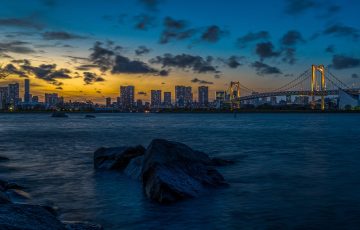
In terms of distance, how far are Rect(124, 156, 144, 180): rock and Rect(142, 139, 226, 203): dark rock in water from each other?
1.54 meters

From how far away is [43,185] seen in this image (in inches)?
384

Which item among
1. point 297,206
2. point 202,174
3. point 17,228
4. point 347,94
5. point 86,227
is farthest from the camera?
point 347,94

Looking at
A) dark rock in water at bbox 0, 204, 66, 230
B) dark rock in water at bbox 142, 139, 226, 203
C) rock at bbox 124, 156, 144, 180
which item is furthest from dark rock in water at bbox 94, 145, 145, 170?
dark rock in water at bbox 0, 204, 66, 230

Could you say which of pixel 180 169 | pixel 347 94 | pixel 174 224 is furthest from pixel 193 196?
pixel 347 94

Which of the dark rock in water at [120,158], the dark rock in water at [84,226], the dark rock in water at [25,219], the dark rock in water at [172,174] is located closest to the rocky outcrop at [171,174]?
the dark rock in water at [172,174]

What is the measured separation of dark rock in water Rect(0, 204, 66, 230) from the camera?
3814 mm

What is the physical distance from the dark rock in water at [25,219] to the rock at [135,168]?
→ 5341 mm

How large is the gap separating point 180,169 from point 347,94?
96.4m

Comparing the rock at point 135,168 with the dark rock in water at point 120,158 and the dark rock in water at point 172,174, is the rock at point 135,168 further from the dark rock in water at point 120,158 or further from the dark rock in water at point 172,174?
the dark rock in water at point 172,174

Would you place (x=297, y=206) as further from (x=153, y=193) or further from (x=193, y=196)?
(x=153, y=193)

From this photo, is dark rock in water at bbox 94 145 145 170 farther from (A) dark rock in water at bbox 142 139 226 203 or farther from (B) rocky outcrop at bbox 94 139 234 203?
(A) dark rock in water at bbox 142 139 226 203

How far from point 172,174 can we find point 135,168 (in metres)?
2.86

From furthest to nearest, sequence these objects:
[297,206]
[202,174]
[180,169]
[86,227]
Result: [202,174] → [180,169] → [297,206] → [86,227]

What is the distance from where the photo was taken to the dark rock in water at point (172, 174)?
24.8 ft
